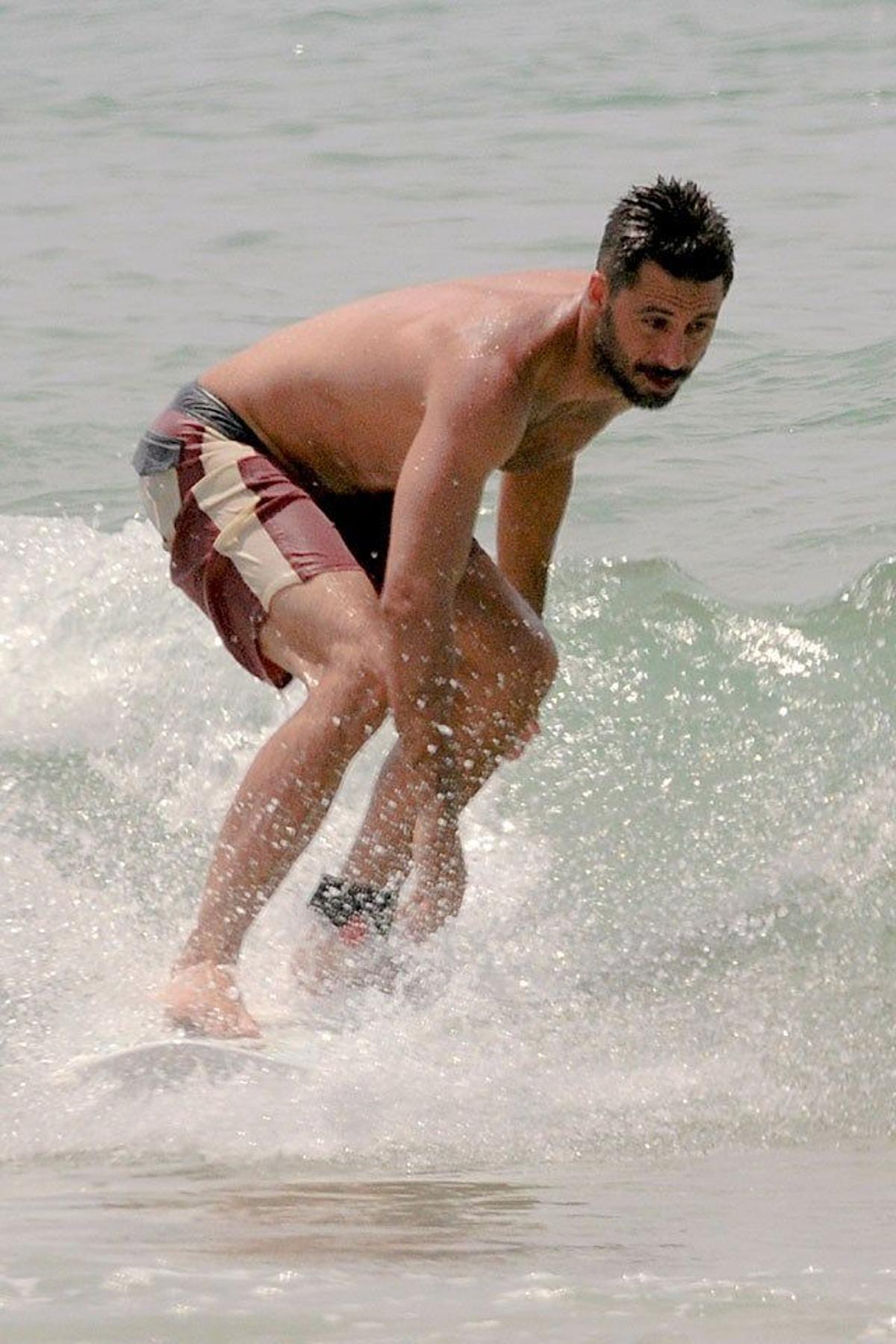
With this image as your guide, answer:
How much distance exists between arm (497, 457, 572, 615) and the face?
0.54 m

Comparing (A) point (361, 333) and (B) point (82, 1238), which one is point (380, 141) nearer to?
(A) point (361, 333)

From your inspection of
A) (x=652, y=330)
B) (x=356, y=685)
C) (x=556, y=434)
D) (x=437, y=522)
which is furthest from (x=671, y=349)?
(x=356, y=685)

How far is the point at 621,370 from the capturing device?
14.3 ft

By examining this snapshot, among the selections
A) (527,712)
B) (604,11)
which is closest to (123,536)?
(527,712)

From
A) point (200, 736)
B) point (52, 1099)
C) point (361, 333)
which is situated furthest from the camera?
point (200, 736)

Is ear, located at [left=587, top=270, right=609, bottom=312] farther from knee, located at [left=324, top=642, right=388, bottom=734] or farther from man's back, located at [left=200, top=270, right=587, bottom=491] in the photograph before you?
knee, located at [left=324, top=642, right=388, bottom=734]

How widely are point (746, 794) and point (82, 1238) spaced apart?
3688 mm

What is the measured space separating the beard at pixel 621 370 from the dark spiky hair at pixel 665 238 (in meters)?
0.09

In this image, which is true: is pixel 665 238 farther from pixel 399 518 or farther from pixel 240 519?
pixel 240 519

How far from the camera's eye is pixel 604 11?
20188 millimetres

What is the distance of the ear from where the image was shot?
4.34 meters

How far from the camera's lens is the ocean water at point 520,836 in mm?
3027

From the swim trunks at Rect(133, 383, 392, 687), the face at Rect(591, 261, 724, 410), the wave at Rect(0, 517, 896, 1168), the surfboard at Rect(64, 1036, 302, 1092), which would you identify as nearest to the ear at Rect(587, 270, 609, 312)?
the face at Rect(591, 261, 724, 410)

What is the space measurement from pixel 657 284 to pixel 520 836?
228cm
